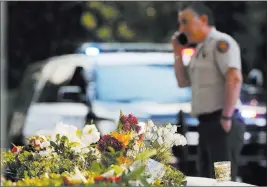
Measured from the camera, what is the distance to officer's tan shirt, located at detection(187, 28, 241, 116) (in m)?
6.35

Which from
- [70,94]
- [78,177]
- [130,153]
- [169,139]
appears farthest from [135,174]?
[70,94]

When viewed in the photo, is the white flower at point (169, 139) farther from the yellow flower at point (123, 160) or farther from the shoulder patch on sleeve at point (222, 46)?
the shoulder patch on sleeve at point (222, 46)

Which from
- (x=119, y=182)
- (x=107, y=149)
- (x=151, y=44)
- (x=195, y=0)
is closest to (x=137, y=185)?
(x=119, y=182)

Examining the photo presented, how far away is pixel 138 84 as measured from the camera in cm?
806

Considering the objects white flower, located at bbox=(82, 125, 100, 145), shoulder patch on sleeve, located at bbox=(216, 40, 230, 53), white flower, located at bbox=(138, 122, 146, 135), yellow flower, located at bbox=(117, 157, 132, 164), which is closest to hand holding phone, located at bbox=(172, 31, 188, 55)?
shoulder patch on sleeve, located at bbox=(216, 40, 230, 53)

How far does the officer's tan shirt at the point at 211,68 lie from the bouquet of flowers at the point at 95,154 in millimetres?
2387

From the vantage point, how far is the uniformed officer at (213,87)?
251 inches

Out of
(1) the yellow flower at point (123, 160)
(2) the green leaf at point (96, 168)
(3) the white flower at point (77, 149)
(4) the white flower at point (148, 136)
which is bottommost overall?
(2) the green leaf at point (96, 168)

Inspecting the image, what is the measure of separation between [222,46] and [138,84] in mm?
1793

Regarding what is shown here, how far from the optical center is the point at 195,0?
7215 millimetres

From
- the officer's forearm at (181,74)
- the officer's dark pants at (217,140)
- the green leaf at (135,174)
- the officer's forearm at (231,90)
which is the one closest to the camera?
the green leaf at (135,174)

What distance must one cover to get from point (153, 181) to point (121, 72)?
Result: 15.6ft

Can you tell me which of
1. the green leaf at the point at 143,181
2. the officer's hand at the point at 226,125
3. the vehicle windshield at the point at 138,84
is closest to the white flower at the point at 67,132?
the green leaf at the point at 143,181

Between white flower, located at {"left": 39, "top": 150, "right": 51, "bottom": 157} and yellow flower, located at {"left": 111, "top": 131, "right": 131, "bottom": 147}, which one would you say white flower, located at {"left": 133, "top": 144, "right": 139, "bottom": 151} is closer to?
yellow flower, located at {"left": 111, "top": 131, "right": 131, "bottom": 147}
